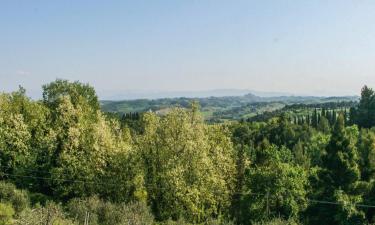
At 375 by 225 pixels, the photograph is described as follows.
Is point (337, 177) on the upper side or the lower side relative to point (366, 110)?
lower

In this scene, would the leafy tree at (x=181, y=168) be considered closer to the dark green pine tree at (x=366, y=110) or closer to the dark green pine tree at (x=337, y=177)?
the dark green pine tree at (x=337, y=177)

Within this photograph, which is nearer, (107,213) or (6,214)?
(6,214)

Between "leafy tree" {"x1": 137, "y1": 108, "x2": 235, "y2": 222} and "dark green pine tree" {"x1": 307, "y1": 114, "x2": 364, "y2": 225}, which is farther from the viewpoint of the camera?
"dark green pine tree" {"x1": 307, "y1": 114, "x2": 364, "y2": 225}

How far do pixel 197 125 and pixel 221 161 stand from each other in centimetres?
507

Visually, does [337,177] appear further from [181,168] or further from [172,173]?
[172,173]

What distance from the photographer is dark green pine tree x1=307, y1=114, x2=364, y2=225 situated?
1742 inches

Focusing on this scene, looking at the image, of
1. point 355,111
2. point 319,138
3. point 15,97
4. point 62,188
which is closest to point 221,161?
point 62,188

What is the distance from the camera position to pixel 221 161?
1725 inches

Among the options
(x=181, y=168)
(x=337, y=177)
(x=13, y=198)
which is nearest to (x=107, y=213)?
(x=181, y=168)

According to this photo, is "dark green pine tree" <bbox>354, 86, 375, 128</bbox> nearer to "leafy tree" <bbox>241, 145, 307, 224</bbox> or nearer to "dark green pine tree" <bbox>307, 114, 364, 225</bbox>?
"dark green pine tree" <bbox>307, 114, 364, 225</bbox>

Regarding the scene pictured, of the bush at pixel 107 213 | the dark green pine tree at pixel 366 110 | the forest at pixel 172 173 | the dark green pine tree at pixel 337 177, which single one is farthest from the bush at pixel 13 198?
the dark green pine tree at pixel 366 110

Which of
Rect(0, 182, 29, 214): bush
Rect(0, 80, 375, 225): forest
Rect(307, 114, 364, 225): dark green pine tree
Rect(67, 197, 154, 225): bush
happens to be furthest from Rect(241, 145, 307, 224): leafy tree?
Rect(0, 182, 29, 214): bush

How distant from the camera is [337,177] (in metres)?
45.8

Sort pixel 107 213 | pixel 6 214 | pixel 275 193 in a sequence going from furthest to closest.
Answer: pixel 275 193 → pixel 107 213 → pixel 6 214
